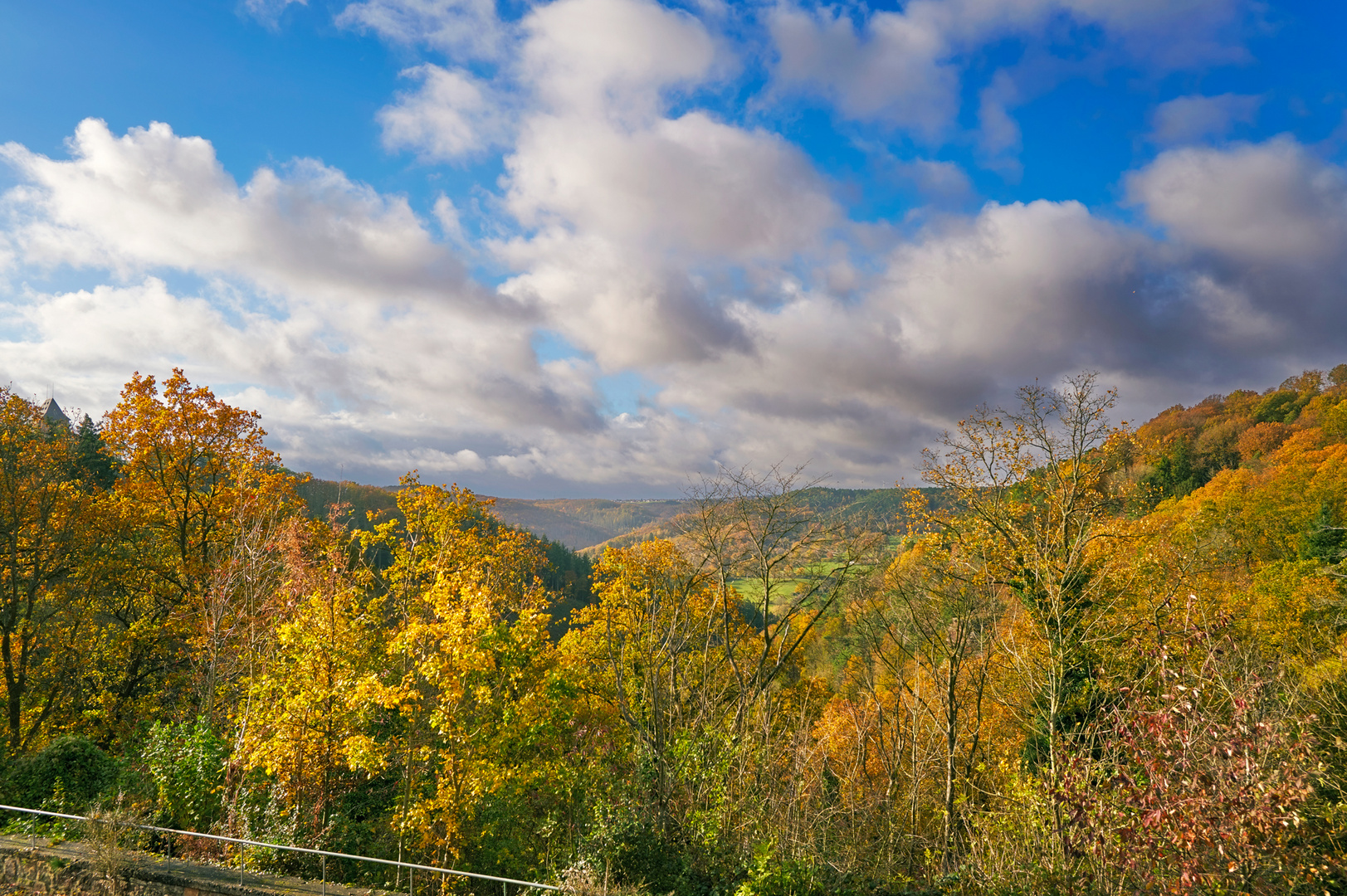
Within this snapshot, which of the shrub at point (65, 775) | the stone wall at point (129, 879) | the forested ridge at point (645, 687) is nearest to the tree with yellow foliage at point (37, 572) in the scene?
the forested ridge at point (645, 687)

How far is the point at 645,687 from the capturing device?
20.6 metres

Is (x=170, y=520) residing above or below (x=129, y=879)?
above

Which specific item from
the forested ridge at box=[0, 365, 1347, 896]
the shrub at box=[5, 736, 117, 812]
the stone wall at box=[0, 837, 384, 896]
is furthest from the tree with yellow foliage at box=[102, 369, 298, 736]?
the stone wall at box=[0, 837, 384, 896]

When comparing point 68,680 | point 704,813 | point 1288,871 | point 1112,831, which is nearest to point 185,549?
point 68,680

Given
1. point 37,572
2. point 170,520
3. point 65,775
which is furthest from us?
point 170,520

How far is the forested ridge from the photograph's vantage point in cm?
766

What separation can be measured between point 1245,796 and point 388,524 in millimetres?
20017

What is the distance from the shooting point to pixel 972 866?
360 inches

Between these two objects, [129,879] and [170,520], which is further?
[170,520]

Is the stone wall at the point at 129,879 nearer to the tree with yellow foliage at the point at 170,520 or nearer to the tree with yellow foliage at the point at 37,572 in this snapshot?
the tree with yellow foliage at the point at 170,520

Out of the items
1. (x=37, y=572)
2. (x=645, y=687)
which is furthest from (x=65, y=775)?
(x=645, y=687)

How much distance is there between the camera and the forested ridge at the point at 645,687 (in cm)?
766

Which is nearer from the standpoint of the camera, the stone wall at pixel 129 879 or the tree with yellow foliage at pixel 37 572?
A: the stone wall at pixel 129 879

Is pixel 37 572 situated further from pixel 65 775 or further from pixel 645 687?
pixel 645 687
